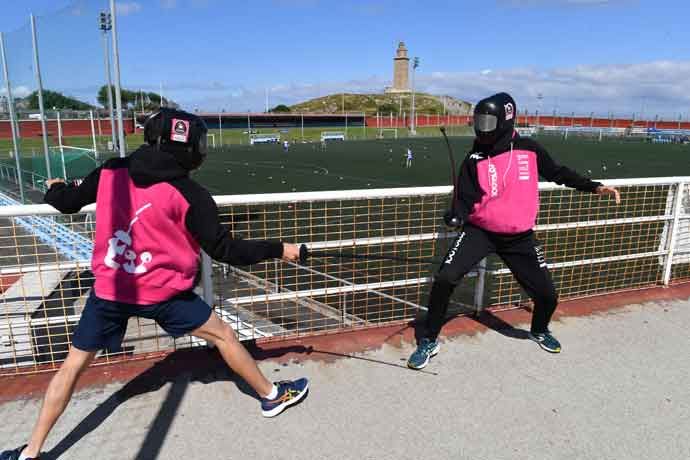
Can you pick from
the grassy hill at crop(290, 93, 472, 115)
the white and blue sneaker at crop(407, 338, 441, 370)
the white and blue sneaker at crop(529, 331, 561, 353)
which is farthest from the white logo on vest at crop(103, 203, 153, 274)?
the grassy hill at crop(290, 93, 472, 115)

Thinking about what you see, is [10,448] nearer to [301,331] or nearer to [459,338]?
[301,331]

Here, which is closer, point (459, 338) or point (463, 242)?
point (463, 242)

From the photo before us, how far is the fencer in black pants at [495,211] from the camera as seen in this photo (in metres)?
3.49

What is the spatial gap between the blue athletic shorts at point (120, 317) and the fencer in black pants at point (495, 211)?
60.7 inches

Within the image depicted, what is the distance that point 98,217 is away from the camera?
2443 mm

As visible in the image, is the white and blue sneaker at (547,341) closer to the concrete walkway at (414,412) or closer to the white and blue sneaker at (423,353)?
the concrete walkway at (414,412)

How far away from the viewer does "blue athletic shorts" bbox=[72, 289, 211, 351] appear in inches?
99.8

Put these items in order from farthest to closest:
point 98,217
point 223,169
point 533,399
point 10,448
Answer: point 223,169 < point 533,399 < point 10,448 < point 98,217

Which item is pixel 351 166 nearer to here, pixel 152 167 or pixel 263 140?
pixel 263 140

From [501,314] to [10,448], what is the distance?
11.7 feet

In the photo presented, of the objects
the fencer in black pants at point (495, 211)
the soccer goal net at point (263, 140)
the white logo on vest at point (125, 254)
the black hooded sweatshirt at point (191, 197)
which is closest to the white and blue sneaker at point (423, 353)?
the fencer in black pants at point (495, 211)

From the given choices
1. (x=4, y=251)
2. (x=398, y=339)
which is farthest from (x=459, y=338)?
(x=4, y=251)

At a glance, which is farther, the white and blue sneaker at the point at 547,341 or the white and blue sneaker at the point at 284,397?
the white and blue sneaker at the point at 547,341

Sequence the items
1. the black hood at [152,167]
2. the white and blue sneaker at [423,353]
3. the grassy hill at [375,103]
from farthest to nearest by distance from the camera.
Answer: the grassy hill at [375,103] → the white and blue sneaker at [423,353] → the black hood at [152,167]
